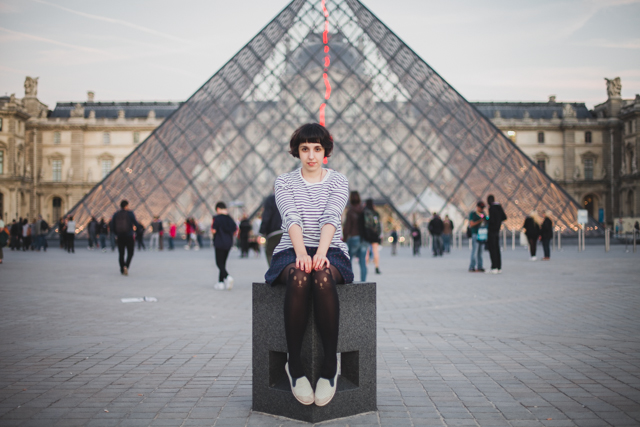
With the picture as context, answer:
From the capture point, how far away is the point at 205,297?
7363 mm

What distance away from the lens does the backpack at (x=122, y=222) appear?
10.1 meters

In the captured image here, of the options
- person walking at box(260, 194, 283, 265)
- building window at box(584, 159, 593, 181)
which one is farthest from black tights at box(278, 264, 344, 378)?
building window at box(584, 159, 593, 181)

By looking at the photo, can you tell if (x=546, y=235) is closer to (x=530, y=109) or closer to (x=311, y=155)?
(x=311, y=155)

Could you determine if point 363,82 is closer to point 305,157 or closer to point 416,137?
point 416,137

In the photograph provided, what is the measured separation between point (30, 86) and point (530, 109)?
46924 millimetres

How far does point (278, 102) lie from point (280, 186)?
18.4m

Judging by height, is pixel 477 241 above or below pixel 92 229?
below

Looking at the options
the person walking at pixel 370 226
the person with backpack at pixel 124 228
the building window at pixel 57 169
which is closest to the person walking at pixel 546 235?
the person walking at pixel 370 226

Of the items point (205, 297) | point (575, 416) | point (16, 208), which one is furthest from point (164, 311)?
point (16, 208)

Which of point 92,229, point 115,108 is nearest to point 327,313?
point 92,229

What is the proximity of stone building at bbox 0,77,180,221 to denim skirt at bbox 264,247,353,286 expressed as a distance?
189ft

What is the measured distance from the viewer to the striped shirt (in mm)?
2853

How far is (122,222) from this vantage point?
10.1 m

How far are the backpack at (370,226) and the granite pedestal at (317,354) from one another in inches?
255
